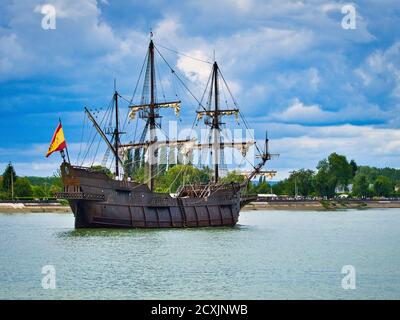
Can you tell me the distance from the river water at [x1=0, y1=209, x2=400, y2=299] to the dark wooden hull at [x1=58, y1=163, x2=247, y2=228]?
6.95ft

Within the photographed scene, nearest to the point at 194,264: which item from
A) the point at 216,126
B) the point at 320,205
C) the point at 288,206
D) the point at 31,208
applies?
the point at 216,126

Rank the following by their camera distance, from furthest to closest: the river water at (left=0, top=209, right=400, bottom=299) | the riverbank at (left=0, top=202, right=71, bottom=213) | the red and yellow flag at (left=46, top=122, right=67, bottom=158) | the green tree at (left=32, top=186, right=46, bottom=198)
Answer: the green tree at (left=32, top=186, right=46, bottom=198) → the riverbank at (left=0, top=202, right=71, bottom=213) → the red and yellow flag at (left=46, top=122, right=67, bottom=158) → the river water at (left=0, top=209, right=400, bottom=299)

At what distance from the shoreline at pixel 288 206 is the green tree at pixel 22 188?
17843mm

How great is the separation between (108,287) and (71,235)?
2767 centimetres

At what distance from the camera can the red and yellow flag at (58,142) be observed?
69.2 m

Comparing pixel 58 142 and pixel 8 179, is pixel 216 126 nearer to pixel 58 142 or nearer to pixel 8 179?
pixel 58 142

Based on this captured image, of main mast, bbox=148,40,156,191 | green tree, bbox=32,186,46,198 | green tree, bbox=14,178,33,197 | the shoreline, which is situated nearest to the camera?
main mast, bbox=148,40,156,191

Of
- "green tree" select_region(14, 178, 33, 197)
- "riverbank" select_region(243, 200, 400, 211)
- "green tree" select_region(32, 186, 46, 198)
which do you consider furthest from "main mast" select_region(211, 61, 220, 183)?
"green tree" select_region(32, 186, 46, 198)

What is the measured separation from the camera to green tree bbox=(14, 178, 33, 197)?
494 ft

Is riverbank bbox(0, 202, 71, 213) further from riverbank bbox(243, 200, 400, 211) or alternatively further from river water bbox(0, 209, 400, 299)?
river water bbox(0, 209, 400, 299)

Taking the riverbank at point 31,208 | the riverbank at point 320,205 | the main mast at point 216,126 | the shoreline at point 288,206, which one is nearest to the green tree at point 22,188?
the shoreline at point 288,206

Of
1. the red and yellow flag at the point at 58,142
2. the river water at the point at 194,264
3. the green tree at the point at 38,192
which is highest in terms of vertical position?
the red and yellow flag at the point at 58,142

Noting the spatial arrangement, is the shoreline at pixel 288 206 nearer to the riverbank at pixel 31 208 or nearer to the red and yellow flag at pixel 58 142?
the riverbank at pixel 31 208
